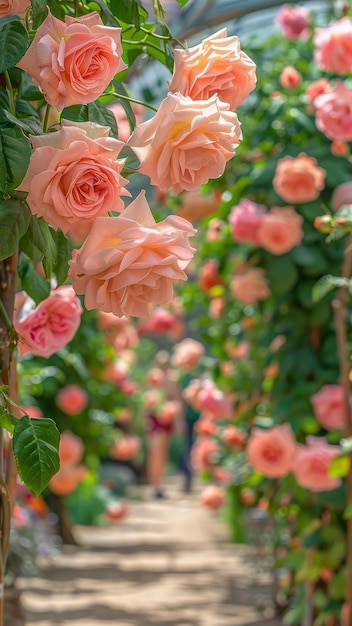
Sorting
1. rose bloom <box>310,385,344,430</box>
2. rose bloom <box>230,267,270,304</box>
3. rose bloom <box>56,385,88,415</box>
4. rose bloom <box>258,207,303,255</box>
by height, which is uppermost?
rose bloom <box>258,207,303,255</box>

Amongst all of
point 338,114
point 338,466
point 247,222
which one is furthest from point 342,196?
point 338,466

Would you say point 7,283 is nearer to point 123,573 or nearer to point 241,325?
point 241,325

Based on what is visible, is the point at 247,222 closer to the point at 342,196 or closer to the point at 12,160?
the point at 342,196

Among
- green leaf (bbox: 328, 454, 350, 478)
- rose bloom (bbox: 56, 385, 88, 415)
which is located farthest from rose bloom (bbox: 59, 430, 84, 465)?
green leaf (bbox: 328, 454, 350, 478)

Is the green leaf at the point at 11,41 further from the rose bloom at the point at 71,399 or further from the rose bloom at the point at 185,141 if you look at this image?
the rose bloom at the point at 71,399

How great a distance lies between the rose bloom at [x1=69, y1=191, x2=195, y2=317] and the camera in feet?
3.00

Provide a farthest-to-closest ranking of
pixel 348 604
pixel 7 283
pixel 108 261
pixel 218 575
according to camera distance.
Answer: pixel 218 575 → pixel 348 604 → pixel 7 283 → pixel 108 261

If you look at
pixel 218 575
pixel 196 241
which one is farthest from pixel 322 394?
pixel 218 575

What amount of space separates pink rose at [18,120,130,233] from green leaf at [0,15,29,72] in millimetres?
75

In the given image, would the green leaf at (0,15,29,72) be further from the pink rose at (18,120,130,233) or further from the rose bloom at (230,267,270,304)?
the rose bloom at (230,267,270,304)

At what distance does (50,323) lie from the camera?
A: 1.36 meters

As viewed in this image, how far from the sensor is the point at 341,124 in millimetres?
2436

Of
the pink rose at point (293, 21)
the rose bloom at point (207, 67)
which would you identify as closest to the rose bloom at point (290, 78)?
the pink rose at point (293, 21)

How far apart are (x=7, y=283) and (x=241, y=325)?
2776 mm
